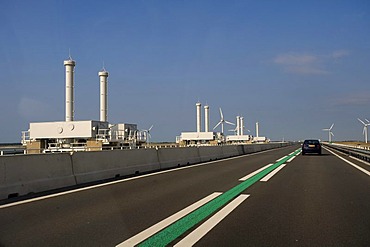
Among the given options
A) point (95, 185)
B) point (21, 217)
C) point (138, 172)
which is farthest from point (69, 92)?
point (21, 217)

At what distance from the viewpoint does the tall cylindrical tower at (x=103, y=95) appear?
74.9 m

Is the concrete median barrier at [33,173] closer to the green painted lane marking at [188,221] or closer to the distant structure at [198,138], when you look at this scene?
the green painted lane marking at [188,221]

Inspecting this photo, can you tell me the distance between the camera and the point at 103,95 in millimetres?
78000

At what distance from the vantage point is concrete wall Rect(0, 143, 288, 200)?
10.8 meters

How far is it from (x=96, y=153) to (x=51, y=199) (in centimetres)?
463

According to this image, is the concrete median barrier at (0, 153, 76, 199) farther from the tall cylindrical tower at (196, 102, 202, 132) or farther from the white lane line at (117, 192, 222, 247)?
the tall cylindrical tower at (196, 102, 202, 132)

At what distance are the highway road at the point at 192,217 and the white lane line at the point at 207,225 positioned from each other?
0.01m

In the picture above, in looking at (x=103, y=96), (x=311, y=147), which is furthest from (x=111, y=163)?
(x=103, y=96)

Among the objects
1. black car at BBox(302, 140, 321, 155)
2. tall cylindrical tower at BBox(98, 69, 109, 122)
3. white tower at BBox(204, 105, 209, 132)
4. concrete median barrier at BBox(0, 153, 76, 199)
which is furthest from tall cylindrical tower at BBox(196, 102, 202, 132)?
concrete median barrier at BBox(0, 153, 76, 199)

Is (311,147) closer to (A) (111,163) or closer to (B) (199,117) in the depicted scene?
(A) (111,163)

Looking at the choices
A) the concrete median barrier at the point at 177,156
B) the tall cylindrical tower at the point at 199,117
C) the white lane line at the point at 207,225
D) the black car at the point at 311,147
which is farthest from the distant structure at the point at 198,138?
the white lane line at the point at 207,225

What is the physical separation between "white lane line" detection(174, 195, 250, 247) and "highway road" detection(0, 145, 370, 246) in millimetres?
15

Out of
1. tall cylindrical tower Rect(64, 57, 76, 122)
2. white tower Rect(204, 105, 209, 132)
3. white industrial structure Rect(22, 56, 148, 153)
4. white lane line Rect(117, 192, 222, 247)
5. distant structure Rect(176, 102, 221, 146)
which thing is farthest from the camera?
white tower Rect(204, 105, 209, 132)

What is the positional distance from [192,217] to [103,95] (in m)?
71.7
